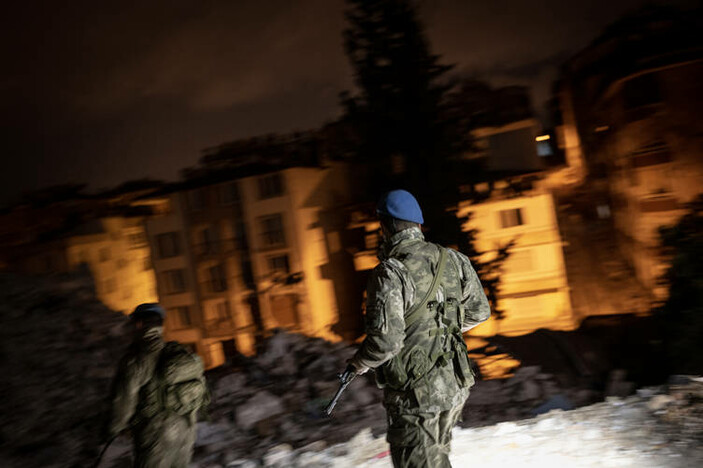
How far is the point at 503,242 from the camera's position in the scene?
821cm

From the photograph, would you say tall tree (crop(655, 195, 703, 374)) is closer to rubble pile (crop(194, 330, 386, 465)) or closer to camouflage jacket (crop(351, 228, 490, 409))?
rubble pile (crop(194, 330, 386, 465))

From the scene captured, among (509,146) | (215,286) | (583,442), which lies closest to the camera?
(583,442)

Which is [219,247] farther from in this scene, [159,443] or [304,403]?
[159,443]

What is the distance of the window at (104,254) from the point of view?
331 inches

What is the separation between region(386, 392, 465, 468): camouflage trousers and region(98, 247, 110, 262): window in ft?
24.9

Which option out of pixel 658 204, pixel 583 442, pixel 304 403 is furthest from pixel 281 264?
pixel 583 442

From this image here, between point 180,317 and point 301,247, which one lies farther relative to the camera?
point 301,247

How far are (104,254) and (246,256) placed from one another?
108 inches

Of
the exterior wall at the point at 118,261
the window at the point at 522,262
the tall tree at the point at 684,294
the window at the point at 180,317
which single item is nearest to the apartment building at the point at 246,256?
the window at the point at 180,317

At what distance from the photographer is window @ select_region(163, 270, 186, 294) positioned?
9.89m

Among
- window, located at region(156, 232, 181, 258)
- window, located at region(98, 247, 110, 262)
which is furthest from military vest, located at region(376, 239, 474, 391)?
window, located at region(156, 232, 181, 258)

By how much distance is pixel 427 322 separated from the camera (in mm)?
2424

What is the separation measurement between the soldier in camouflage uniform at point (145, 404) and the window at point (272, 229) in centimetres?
769

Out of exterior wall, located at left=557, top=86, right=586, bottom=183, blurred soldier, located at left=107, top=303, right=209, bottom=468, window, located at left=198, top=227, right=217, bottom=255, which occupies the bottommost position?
blurred soldier, located at left=107, top=303, right=209, bottom=468
